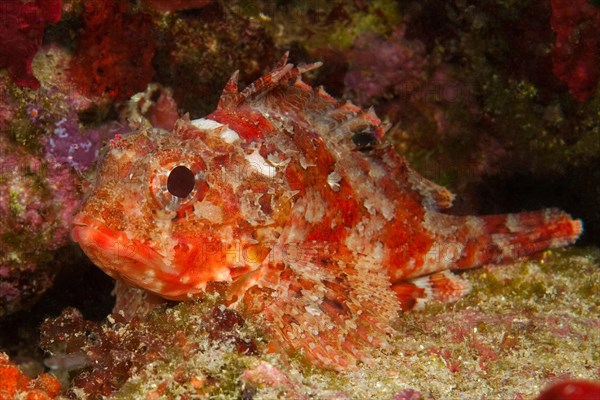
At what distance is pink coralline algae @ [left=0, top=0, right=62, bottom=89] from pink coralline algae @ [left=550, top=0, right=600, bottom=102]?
15.1ft

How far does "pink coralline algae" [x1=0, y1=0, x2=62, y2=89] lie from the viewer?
3982mm

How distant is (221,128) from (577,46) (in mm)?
3858

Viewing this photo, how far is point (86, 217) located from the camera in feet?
10.7

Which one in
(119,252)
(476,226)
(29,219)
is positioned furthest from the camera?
(476,226)

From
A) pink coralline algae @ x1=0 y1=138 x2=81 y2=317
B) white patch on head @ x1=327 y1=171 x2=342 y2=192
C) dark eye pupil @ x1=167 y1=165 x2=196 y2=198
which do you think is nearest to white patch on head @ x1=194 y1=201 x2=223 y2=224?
dark eye pupil @ x1=167 y1=165 x2=196 y2=198

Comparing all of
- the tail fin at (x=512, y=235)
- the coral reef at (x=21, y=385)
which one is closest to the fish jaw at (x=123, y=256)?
the coral reef at (x=21, y=385)

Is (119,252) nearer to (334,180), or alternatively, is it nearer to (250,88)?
(250,88)

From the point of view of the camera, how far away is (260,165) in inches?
151

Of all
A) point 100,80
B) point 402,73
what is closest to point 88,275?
point 100,80

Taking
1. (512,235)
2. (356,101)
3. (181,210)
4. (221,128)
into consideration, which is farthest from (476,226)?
(181,210)

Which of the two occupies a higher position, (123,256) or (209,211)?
(209,211)

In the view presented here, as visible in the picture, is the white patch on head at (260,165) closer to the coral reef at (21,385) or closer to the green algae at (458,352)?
the green algae at (458,352)

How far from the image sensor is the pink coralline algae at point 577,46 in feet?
16.5

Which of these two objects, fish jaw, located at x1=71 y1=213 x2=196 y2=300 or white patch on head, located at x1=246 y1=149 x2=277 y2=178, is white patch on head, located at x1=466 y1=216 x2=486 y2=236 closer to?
white patch on head, located at x1=246 y1=149 x2=277 y2=178
